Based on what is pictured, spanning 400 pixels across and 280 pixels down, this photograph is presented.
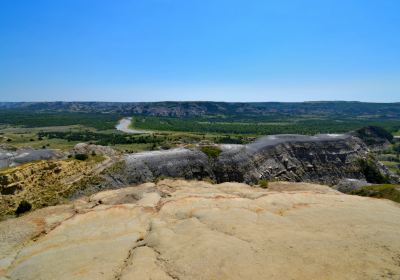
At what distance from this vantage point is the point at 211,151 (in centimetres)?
6938

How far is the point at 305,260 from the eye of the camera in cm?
2669

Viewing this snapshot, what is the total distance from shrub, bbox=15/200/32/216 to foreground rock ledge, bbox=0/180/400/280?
2.30 m

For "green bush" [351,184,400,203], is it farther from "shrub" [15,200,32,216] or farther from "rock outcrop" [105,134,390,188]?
"shrub" [15,200,32,216]

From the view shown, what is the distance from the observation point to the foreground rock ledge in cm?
2600

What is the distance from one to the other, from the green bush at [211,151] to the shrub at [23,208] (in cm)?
3312

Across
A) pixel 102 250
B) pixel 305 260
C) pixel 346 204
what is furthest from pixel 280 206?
pixel 102 250

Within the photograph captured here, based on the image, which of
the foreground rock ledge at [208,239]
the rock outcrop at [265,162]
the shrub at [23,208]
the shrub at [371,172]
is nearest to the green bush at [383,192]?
the foreground rock ledge at [208,239]

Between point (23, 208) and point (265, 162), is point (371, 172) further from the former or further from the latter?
point (23, 208)

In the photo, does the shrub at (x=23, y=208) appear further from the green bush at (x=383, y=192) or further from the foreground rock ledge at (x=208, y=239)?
the green bush at (x=383, y=192)

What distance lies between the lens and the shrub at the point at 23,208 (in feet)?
140

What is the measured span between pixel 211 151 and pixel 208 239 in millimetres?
39083

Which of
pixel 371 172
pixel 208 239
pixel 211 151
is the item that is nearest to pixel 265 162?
pixel 211 151

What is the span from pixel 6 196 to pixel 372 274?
4069cm

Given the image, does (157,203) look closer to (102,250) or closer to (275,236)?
(102,250)
